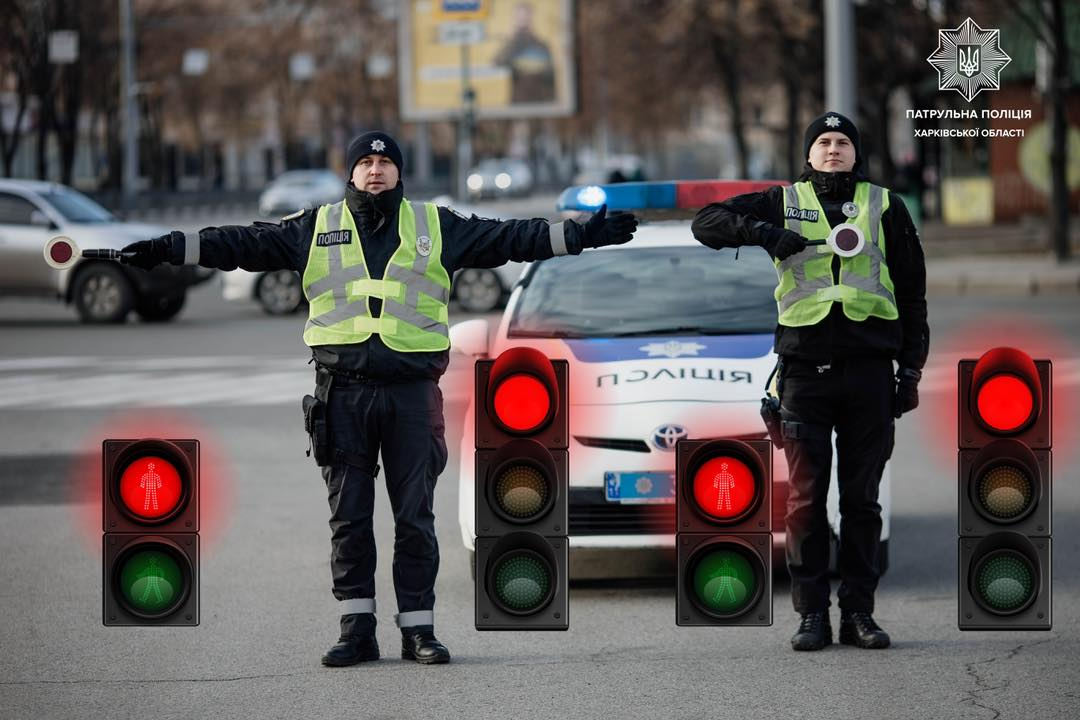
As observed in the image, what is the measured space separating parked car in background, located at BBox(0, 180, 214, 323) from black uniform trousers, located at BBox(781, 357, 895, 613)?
16210 millimetres

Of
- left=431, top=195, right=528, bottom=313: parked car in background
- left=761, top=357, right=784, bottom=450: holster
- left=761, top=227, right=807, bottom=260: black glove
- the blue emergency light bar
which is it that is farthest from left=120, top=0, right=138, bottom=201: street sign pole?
left=761, top=227, right=807, bottom=260: black glove

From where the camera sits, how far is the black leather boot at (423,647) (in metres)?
6.52

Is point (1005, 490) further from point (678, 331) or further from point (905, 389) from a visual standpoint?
point (678, 331)

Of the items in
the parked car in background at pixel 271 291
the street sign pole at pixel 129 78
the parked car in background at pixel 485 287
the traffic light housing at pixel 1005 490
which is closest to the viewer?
the traffic light housing at pixel 1005 490

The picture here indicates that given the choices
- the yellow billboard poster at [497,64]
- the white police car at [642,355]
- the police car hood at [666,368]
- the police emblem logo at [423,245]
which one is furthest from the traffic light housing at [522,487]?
the yellow billboard poster at [497,64]

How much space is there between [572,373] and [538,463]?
2.35 metres

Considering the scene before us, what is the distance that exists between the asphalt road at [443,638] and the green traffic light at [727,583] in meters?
0.34

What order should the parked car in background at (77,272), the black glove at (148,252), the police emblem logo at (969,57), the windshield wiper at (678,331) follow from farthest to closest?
the police emblem logo at (969,57)
the parked car in background at (77,272)
the windshield wiper at (678,331)
the black glove at (148,252)

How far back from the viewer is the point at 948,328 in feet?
64.3

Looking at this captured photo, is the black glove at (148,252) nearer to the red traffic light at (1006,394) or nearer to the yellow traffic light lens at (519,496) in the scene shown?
the yellow traffic light lens at (519,496)

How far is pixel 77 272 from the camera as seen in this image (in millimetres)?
22516

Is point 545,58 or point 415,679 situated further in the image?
point 545,58

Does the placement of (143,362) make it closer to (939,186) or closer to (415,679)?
(415,679)

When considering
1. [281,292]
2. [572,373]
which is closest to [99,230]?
[281,292]
